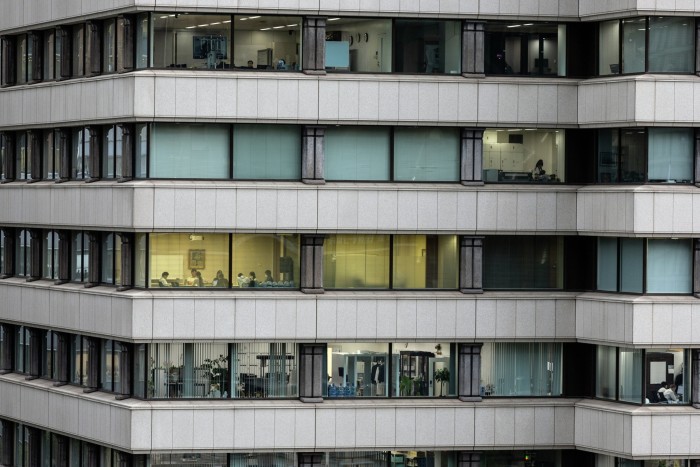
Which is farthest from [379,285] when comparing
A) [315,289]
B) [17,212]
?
[17,212]

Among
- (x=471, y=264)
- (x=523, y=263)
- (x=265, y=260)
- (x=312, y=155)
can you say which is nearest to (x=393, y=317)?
(x=471, y=264)

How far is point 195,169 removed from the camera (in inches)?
2539

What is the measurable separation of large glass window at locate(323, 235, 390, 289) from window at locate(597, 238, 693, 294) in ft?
26.9

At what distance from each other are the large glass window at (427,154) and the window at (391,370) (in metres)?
5.81

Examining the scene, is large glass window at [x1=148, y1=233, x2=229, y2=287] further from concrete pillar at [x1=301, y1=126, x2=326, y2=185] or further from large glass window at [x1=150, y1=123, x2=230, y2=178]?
concrete pillar at [x1=301, y1=126, x2=326, y2=185]

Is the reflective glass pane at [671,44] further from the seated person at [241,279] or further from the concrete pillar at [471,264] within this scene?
the seated person at [241,279]

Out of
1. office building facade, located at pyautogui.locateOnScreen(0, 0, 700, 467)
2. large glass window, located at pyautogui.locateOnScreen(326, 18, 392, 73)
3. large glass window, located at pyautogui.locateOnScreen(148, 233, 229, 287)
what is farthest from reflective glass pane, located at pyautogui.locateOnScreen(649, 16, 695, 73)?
large glass window, located at pyautogui.locateOnScreen(148, 233, 229, 287)

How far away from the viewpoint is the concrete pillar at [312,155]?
212ft

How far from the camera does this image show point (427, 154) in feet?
216

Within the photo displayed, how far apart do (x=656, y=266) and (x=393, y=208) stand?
29.8 feet

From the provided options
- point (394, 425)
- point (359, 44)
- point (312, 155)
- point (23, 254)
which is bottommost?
point (394, 425)

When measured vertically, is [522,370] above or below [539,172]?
below

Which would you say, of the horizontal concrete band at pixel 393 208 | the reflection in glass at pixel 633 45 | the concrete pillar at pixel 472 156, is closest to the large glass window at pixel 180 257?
the horizontal concrete band at pixel 393 208

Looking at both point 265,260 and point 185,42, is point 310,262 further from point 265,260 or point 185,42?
point 185,42
